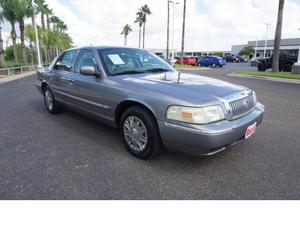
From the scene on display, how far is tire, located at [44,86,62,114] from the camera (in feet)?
16.5

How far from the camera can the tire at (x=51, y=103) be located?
502 centimetres

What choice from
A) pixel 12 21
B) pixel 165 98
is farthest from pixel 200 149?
pixel 12 21

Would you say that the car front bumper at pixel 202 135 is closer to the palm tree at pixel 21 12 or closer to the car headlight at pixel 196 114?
the car headlight at pixel 196 114

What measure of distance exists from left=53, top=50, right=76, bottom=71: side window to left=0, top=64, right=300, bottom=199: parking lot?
120 cm

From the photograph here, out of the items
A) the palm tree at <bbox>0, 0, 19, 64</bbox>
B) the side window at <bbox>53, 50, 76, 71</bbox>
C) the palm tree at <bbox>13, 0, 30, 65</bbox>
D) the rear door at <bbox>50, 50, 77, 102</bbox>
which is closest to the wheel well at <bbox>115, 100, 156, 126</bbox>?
the rear door at <bbox>50, 50, 77, 102</bbox>

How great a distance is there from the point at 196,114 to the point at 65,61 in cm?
327

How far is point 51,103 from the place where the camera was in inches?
202

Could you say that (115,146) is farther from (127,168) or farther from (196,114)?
(196,114)

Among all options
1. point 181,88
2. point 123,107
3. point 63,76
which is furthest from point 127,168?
point 63,76

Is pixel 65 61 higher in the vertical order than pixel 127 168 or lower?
higher

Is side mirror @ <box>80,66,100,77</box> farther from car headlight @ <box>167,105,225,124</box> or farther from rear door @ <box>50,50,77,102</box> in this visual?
car headlight @ <box>167,105,225,124</box>

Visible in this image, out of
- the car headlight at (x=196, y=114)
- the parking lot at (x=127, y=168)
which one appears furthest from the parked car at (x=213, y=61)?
the car headlight at (x=196, y=114)
